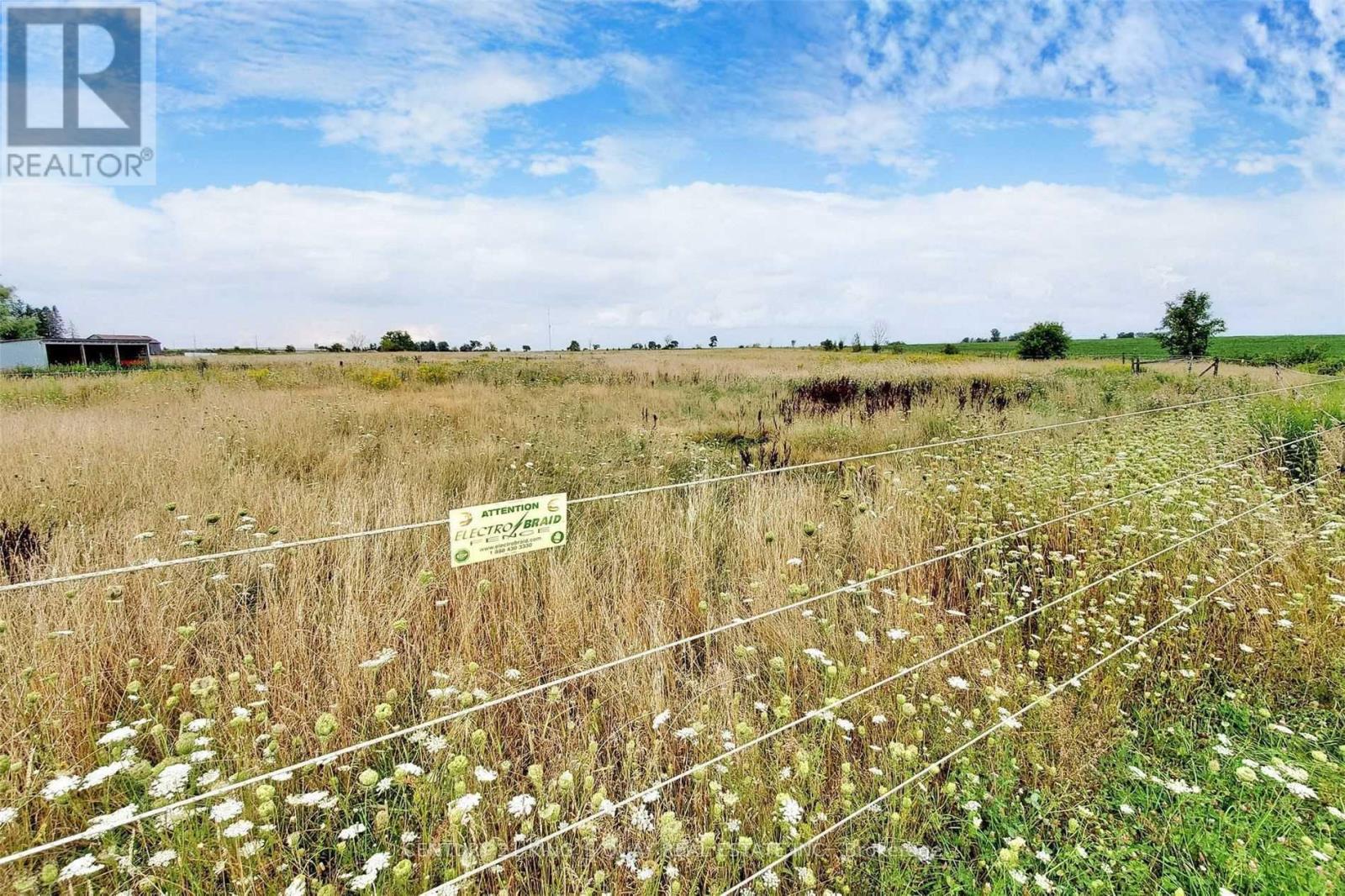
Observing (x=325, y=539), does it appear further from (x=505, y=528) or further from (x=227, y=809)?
(x=227, y=809)

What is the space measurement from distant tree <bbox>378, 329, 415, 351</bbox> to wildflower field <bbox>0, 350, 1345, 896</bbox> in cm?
5478

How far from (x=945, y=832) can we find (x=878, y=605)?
4.51 feet

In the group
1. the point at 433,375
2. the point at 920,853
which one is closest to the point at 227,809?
the point at 920,853

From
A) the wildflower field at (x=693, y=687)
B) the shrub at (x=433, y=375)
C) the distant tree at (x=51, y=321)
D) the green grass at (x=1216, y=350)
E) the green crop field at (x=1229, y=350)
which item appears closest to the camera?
the wildflower field at (x=693, y=687)

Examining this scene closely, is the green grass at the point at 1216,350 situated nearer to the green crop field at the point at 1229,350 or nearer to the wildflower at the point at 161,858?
the green crop field at the point at 1229,350

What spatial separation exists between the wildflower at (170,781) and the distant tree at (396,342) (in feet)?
196

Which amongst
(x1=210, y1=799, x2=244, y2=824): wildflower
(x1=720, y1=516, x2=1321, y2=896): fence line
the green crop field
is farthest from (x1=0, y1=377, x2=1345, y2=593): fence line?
the green crop field

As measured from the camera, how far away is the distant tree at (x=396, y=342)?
184ft

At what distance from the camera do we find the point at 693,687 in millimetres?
2703

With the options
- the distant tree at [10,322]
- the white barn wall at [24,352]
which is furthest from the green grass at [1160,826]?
the distant tree at [10,322]

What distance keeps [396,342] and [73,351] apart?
22.8m

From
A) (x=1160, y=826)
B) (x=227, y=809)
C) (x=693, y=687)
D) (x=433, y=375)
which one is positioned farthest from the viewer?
(x=433, y=375)

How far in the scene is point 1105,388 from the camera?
54.3 feet

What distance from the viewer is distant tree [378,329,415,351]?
55969 mm
